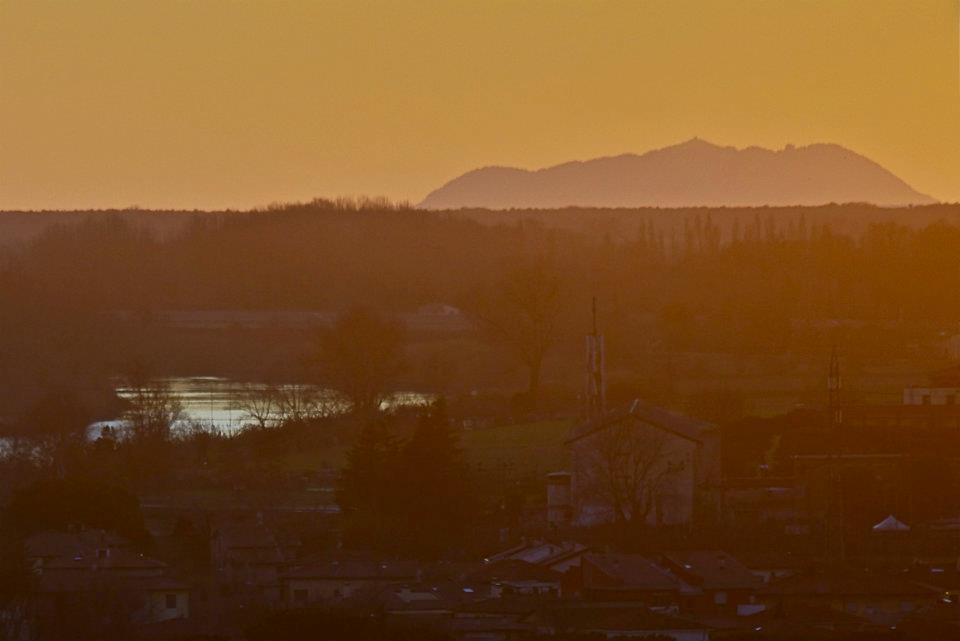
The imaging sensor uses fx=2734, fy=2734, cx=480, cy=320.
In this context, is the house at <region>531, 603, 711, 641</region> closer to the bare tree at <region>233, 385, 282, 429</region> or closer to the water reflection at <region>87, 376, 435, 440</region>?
the bare tree at <region>233, 385, 282, 429</region>

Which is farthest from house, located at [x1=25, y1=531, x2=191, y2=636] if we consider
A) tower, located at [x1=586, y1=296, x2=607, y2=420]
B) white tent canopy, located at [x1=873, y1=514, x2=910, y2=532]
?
tower, located at [x1=586, y1=296, x2=607, y2=420]

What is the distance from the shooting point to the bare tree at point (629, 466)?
→ 27688mm

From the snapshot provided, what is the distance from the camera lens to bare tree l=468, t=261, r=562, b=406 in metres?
44.9

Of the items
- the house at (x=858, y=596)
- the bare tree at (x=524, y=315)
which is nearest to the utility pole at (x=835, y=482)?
the house at (x=858, y=596)

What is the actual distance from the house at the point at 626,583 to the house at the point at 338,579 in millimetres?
1425

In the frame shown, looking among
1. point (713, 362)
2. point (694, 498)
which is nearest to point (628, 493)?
point (694, 498)

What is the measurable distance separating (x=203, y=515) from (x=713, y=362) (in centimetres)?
1944

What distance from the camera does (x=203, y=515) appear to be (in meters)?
27.2

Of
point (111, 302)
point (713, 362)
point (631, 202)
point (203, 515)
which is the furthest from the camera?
point (631, 202)

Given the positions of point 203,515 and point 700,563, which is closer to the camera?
point 700,563

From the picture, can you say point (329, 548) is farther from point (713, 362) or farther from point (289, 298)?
point (289, 298)

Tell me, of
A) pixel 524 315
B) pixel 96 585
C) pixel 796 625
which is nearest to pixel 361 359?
pixel 524 315

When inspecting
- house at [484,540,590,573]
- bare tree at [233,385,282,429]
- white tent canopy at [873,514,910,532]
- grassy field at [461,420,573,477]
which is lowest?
white tent canopy at [873,514,910,532]

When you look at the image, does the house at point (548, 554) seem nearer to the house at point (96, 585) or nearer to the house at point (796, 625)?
the house at point (796, 625)
